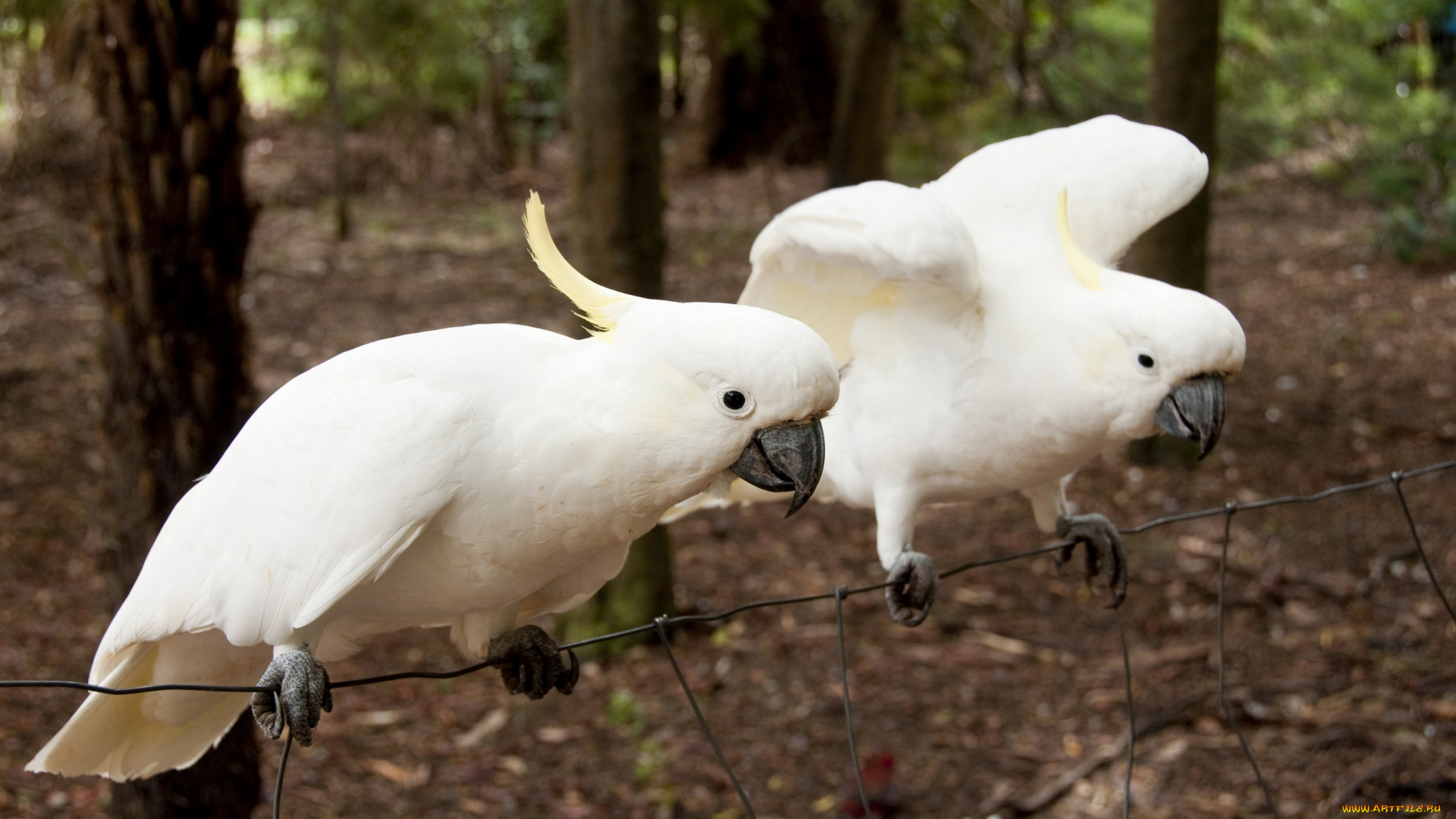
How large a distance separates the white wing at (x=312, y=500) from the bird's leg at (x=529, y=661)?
1.41ft

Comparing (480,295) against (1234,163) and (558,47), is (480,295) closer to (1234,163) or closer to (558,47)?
(558,47)

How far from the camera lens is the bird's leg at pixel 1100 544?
242 centimetres

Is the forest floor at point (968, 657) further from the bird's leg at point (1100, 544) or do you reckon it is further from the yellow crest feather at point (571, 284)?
the yellow crest feather at point (571, 284)

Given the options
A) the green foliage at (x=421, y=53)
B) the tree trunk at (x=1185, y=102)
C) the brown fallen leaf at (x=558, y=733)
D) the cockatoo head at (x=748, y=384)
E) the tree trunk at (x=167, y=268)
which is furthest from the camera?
the green foliage at (x=421, y=53)

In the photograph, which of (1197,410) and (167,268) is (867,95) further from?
(1197,410)

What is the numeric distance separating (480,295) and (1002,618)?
4115 mm

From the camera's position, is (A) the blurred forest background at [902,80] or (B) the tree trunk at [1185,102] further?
(A) the blurred forest background at [902,80]

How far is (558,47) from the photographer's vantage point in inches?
452

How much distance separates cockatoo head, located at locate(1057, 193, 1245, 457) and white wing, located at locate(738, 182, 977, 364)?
0.84 ft

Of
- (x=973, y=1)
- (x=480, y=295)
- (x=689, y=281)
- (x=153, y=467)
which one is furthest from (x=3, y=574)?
(x=973, y=1)

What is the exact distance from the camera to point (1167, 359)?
1.82 m

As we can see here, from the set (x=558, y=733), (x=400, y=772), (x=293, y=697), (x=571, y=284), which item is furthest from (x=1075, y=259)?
(x=400, y=772)

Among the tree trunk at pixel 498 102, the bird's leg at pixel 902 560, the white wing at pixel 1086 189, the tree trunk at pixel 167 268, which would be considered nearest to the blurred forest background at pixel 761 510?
the tree trunk at pixel 167 268

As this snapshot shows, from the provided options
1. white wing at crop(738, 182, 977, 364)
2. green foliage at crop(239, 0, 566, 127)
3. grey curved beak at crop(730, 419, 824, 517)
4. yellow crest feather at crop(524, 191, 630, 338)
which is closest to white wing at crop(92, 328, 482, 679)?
yellow crest feather at crop(524, 191, 630, 338)
